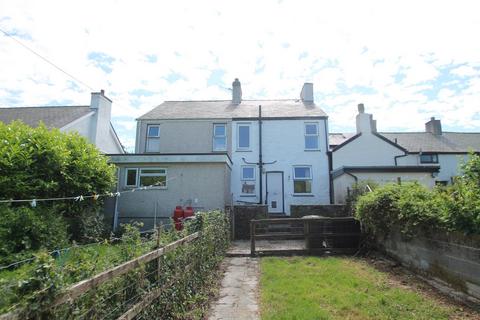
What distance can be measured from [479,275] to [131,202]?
14.4m

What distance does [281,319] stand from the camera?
493cm

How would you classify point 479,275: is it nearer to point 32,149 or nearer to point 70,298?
point 70,298

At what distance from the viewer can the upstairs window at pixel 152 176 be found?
1642 cm

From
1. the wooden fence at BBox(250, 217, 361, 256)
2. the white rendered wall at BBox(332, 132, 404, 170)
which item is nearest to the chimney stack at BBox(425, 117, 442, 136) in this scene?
the white rendered wall at BBox(332, 132, 404, 170)

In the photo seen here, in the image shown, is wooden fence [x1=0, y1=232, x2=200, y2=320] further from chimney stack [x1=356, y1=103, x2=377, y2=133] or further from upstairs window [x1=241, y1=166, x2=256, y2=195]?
chimney stack [x1=356, y1=103, x2=377, y2=133]

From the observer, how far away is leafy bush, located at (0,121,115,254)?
380 inches

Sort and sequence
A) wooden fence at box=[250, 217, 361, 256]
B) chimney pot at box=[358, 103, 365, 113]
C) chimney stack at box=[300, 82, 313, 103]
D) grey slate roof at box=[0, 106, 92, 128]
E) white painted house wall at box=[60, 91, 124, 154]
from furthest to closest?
1. chimney stack at box=[300, 82, 313, 103]
2. chimney pot at box=[358, 103, 365, 113]
3. white painted house wall at box=[60, 91, 124, 154]
4. grey slate roof at box=[0, 106, 92, 128]
5. wooden fence at box=[250, 217, 361, 256]

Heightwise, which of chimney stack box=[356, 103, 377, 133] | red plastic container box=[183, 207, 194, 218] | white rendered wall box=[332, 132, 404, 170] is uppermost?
chimney stack box=[356, 103, 377, 133]

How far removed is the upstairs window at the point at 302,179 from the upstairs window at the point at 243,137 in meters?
3.36

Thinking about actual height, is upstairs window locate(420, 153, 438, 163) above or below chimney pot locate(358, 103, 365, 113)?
below

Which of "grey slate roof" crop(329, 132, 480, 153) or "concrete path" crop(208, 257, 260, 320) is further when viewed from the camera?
"grey slate roof" crop(329, 132, 480, 153)

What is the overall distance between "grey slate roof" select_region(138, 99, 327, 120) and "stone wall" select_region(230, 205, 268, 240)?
25.2 ft

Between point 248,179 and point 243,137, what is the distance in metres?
2.74

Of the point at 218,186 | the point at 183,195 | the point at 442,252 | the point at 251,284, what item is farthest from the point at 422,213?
the point at 183,195
